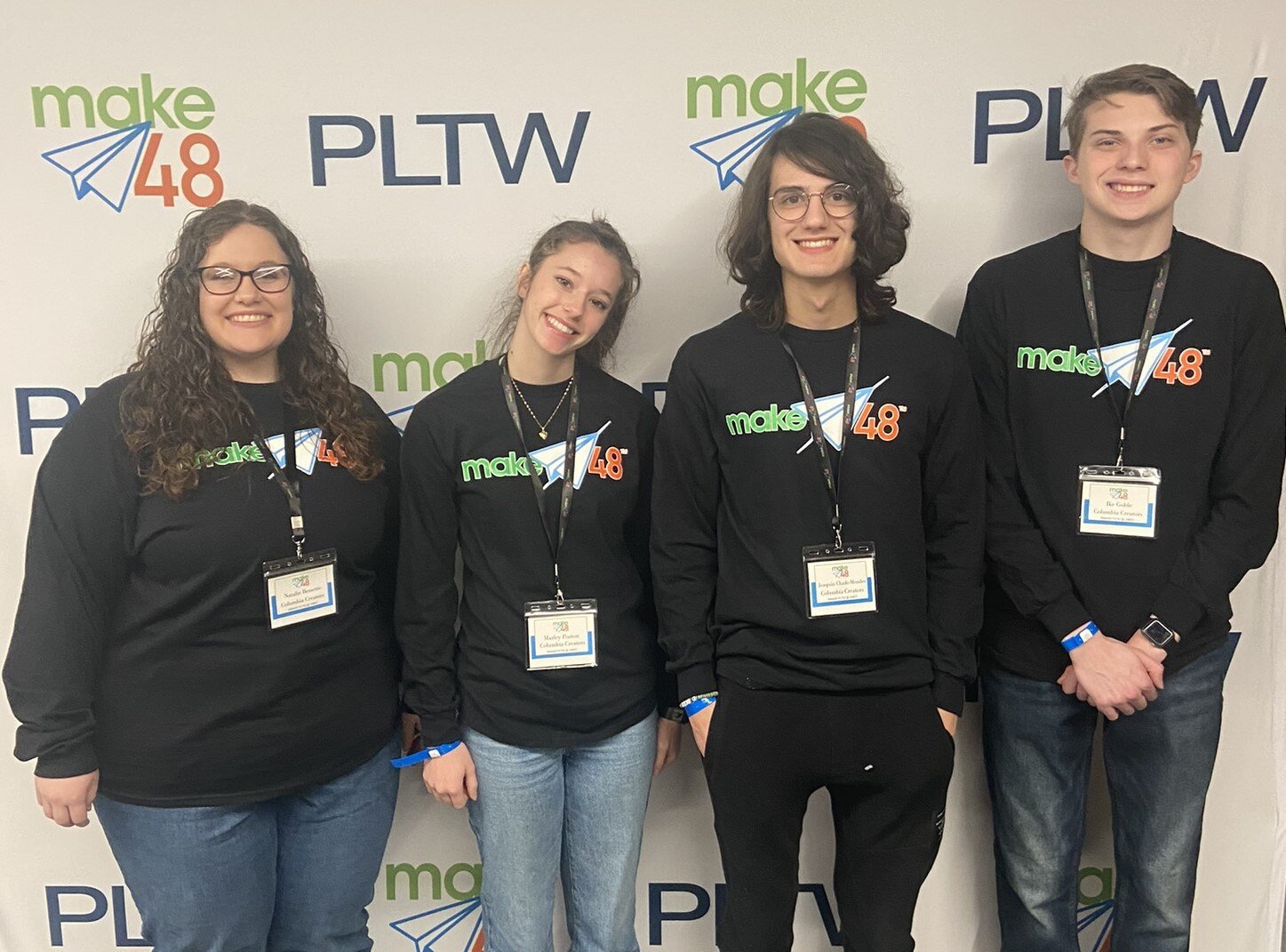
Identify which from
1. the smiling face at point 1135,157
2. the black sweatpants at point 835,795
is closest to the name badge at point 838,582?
the black sweatpants at point 835,795

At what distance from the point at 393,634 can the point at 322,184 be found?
0.98m

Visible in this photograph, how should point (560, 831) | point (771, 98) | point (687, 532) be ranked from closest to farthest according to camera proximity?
point (687, 532), point (560, 831), point (771, 98)

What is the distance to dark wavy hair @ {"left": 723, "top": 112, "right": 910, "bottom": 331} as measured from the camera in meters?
1.52

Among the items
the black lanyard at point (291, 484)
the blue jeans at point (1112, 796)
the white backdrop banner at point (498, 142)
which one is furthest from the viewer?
the white backdrop banner at point (498, 142)

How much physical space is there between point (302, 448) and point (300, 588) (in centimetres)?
25

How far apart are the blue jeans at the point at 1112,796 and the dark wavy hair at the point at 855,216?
2.76 feet

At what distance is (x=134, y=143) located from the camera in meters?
1.96

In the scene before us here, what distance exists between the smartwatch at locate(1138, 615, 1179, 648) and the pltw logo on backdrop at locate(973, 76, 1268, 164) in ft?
3.33

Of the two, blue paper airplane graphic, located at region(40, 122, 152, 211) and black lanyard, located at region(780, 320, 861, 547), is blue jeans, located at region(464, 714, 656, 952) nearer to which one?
black lanyard, located at region(780, 320, 861, 547)

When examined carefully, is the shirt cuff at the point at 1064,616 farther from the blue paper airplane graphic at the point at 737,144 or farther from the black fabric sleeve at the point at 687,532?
the blue paper airplane graphic at the point at 737,144

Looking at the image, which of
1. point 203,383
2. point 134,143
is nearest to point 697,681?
point 203,383

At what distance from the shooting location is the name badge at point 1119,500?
1.65 m

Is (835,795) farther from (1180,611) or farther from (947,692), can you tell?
(1180,611)

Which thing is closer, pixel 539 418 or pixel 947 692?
pixel 947 692
